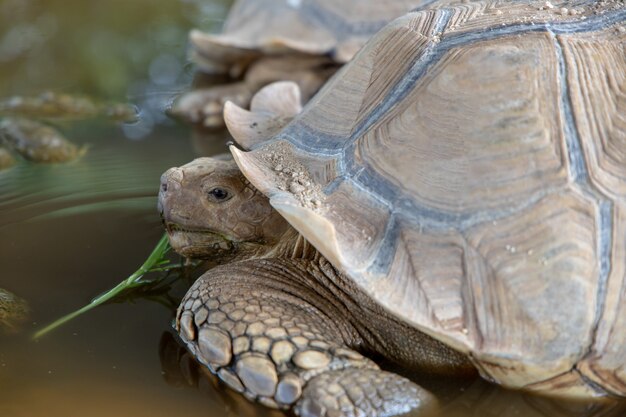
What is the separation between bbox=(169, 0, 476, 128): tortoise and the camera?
4645 mm

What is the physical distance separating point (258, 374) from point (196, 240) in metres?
0.66

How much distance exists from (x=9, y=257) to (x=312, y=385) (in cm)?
154

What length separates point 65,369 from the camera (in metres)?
2.50

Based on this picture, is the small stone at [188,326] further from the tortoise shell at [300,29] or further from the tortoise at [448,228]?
the tortoise shell at [300,29]

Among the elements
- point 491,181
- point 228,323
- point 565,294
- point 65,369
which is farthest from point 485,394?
point 65,369

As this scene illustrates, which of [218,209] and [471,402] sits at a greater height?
[218,209]

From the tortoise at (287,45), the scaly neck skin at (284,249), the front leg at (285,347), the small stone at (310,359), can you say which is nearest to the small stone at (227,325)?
the front leg at (285,347)

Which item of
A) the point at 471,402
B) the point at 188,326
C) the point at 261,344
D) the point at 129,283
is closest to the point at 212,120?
the point at 129,283

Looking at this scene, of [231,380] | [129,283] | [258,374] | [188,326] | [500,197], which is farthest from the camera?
[129,283]

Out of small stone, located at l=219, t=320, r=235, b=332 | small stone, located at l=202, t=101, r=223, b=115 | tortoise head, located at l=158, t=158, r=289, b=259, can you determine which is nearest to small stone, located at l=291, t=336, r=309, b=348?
small stone, located at l=219, t=320, r=235, b=332

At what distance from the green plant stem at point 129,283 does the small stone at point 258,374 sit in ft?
2.45

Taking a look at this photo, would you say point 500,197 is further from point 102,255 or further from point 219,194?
point 102,255

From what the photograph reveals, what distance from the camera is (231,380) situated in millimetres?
2387

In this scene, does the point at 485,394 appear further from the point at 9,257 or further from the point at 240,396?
the point at 9,257
